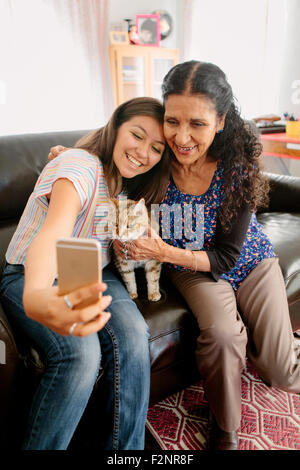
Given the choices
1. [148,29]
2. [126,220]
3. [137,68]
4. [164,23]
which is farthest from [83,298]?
[164,23]

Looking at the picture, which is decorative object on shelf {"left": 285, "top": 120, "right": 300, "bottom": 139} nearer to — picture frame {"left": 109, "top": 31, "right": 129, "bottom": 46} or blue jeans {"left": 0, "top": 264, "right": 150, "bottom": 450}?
blue jeans {"left": 0, "top": 264, "right": 150, "bottom": 450}

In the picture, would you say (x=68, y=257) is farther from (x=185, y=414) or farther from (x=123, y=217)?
(x=185, y=414)

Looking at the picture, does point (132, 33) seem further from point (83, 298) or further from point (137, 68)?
point (83, 298)

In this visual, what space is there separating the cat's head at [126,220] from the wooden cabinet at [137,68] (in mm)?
3413

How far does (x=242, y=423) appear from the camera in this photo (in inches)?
A: 46.3

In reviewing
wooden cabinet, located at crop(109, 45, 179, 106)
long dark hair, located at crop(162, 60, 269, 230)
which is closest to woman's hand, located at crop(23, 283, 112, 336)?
long dark hair, located at crop(162, 60, 269, 230)

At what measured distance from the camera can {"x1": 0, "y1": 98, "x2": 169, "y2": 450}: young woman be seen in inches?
24.4

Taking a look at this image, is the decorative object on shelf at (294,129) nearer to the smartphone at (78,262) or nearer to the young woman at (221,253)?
the young woman at (221,253)

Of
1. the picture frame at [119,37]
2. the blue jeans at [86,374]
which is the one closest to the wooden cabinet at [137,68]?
the picture frame at [119,37]

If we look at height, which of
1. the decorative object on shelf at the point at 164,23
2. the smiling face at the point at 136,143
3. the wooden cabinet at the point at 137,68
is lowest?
the smiling face at the point at 136,143

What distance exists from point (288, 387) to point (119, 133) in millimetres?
1076

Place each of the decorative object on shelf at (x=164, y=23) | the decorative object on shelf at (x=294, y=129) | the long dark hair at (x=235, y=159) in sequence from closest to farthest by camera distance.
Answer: the long dark hair at (x=235, y=159) → the decorative object on shelf at (x=294, y=129) → the decorative object on shelf at (x=164, y=23)

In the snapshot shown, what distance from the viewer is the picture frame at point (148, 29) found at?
3924 mm
